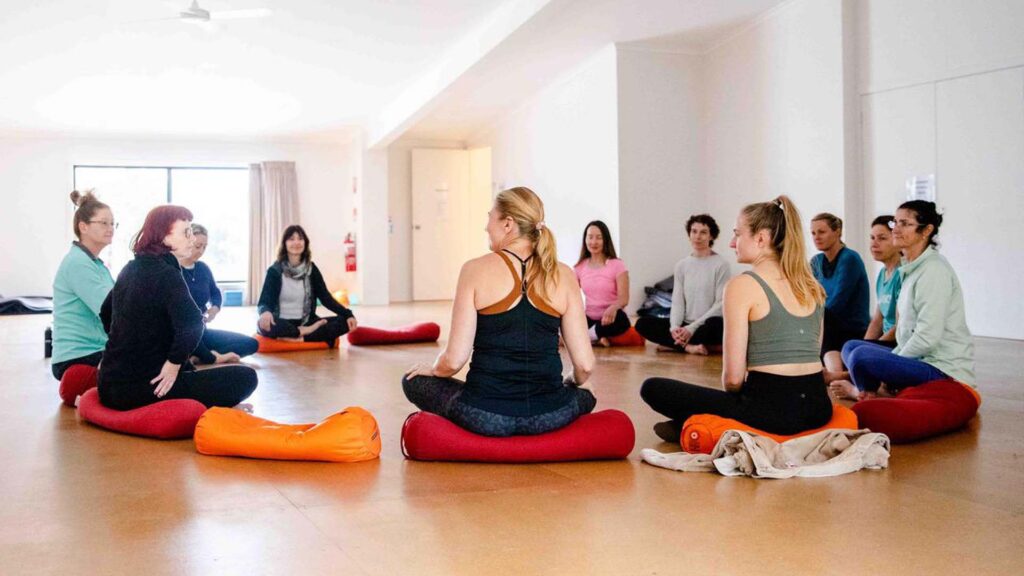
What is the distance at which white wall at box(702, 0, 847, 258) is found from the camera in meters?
7.75

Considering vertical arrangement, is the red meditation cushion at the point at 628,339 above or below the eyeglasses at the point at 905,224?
below

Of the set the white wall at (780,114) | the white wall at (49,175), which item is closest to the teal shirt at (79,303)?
the white wall at (780,114)

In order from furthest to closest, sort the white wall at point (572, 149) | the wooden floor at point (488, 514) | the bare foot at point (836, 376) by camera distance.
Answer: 1. the white wall at point (572, 149)
2. the bare foot at point (836, 376)
3. the wooden floor at point (488, 514)

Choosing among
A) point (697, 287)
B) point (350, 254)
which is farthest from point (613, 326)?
point (350, 254)

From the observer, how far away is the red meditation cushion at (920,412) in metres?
3.43

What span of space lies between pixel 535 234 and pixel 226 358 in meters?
3.83

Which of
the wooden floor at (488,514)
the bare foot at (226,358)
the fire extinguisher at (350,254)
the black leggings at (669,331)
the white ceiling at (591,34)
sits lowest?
the wooden floor at (488,514)

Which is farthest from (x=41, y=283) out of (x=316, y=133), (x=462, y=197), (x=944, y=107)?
(x=944, y=107)

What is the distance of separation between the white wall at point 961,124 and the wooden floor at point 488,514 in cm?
363

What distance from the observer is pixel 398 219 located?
1538 centimetres

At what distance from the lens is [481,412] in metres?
3.09

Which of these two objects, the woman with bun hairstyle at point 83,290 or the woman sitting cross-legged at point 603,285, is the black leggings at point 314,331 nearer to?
the woman sitting cross-legged at point 603,285

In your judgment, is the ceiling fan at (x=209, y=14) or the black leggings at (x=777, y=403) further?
the ceiling fan at (x=209, y=14)

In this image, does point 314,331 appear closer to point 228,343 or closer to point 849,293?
point 228,343
